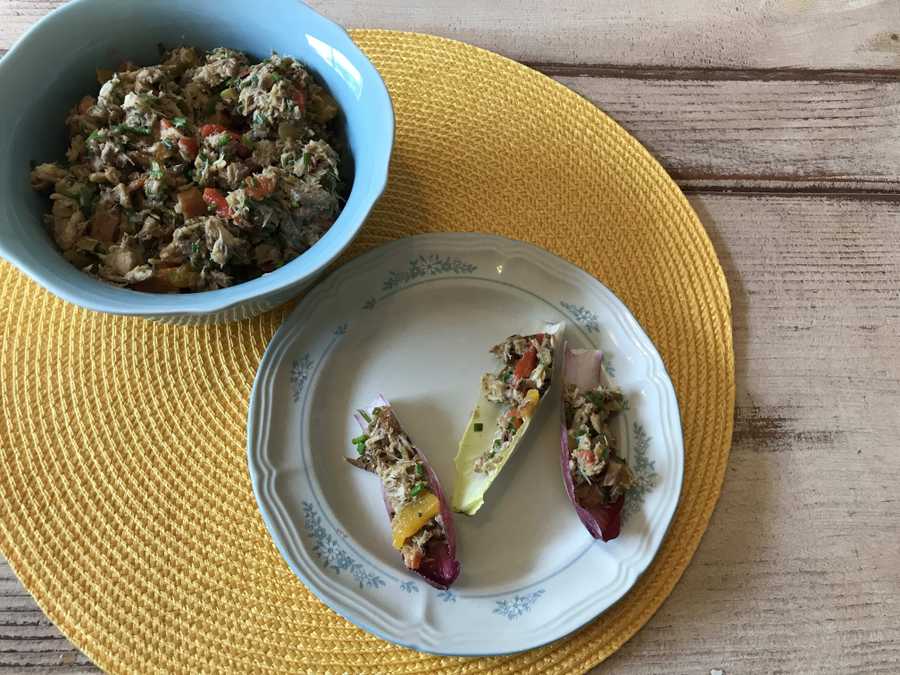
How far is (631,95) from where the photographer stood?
1360mm

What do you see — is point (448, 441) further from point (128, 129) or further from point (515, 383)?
point (128, 129)

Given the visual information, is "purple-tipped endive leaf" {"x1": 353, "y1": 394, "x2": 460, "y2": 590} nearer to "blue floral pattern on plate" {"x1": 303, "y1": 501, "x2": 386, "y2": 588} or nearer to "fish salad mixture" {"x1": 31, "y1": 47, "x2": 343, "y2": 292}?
"blue floral pattern on plate" {"x1": 303, "y1": 501, "x2": 386, "y2": 588}

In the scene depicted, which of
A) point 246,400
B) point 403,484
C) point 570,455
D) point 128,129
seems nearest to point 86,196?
point 128,129

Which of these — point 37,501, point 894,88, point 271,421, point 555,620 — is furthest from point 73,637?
point 894,88

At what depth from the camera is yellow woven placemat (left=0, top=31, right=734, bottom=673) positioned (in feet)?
3.15

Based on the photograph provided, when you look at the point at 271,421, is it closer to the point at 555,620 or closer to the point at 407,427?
the point at 407,427

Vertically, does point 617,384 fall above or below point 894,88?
below

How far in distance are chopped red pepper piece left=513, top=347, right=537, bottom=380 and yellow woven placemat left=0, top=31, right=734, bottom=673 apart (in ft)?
0.70

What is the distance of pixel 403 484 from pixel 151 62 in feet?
2.40

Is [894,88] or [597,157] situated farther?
[894,88]

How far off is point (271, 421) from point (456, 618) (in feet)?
1.20

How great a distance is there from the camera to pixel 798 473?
111 cm

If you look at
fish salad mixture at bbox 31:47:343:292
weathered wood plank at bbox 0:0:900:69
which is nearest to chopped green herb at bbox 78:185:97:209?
fish salad mixture at bbox 31:47:343:292

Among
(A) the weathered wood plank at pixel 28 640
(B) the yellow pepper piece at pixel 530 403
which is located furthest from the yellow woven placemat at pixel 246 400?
(B) the yellow pepper piece at pixel 530 403
